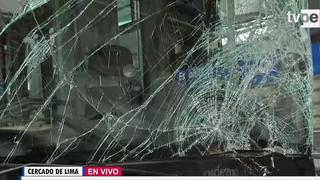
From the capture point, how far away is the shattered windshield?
90.0 inches

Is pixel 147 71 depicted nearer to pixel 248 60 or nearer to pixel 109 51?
pixel 109 51

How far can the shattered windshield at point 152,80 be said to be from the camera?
90.0 inches

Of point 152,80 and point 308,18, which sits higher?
point 308,18

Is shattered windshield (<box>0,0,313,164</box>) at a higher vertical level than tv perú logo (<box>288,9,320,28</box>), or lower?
lower

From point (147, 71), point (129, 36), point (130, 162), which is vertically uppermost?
point (129, 36)

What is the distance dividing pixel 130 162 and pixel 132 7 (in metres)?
0.64

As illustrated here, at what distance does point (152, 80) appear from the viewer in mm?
2340

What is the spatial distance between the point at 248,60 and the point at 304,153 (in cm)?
45

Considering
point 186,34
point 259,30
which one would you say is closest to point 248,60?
point 259,30

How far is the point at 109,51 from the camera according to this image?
2.33m

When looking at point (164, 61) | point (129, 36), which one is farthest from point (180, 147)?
point (129, 36)

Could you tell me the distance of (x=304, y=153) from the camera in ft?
7.61

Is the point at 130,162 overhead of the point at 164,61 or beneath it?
beneath

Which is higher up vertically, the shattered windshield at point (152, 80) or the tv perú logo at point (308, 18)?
the tv perú logo at point (308, 18)
